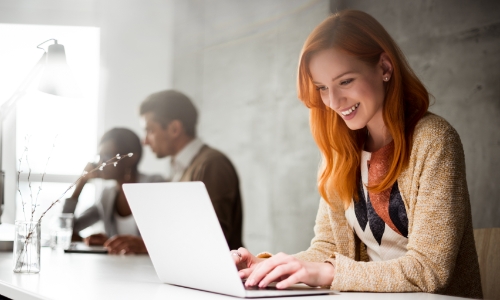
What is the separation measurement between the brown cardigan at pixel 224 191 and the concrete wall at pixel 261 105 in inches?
1.9

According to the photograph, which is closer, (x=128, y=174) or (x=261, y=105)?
(x=261, y=105)

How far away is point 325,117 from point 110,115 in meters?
2.24

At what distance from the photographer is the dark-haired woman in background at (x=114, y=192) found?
141 inches

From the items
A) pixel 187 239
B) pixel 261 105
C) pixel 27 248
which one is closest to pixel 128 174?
pixel 261 105

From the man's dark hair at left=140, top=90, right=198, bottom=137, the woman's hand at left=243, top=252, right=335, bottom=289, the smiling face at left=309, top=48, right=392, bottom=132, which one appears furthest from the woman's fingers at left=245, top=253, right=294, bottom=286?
the man's dark hair at left=140, top=90, right=198, bottom=137

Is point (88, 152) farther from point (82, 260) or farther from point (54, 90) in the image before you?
point (82, 260)

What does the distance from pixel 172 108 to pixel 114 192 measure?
2.03ft

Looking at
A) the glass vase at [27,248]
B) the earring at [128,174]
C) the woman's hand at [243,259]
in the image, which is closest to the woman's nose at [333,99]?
the woman's hand at [243,259]

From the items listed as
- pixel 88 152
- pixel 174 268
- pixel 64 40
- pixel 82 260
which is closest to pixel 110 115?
pixel 88 152

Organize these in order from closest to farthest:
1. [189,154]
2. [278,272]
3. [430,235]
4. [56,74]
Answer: [278,272]
[430,235]
[189,154]
[56,74]

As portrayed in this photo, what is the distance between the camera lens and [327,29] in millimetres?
1790

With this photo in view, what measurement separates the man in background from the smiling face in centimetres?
149

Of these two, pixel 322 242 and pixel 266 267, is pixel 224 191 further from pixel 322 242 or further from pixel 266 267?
pixel 266 267

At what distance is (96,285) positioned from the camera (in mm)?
1350
